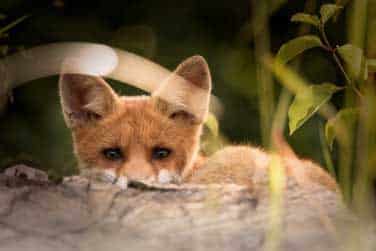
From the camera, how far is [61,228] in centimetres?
306

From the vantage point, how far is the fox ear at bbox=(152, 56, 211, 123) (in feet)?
13.2

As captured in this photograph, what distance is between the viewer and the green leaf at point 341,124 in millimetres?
3627

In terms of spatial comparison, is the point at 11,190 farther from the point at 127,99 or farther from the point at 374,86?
the point at 374,86

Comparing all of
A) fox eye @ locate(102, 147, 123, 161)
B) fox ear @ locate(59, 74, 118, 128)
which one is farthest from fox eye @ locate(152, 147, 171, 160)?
fox ear @ locate(59, 74, 118, 128)

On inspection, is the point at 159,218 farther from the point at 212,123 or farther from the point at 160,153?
the point at 212,123

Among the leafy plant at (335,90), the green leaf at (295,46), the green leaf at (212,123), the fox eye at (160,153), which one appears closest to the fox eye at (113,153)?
the fox eye at (160,153)

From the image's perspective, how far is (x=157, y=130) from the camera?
159 inches

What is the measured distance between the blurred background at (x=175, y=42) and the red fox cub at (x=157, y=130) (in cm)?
42

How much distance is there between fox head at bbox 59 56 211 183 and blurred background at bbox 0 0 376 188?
419 mm

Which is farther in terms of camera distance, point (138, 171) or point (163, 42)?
point (163, 42)

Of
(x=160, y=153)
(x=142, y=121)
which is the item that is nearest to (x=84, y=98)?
(x=142, y=121)

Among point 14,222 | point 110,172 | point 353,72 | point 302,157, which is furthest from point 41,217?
point 302,157

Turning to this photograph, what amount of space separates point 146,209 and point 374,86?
4.13ft

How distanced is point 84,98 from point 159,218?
1.06m
